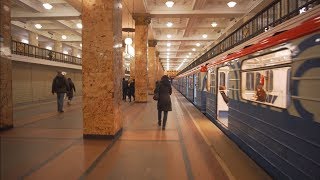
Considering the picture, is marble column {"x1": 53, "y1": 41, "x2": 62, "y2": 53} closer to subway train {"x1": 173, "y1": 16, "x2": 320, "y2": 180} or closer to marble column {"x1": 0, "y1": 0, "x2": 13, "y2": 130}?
marble column {"x1": 0, "y1": 0, "x2": 13, "y2": 130}

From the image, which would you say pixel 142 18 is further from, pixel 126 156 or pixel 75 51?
pixel 75 51

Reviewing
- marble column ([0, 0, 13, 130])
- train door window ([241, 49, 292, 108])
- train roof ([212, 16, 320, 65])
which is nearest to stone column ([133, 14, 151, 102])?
marble column ([0, 0, 13, 130])

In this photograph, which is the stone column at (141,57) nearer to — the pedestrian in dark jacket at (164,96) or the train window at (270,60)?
the pedestrian in dark jacket at (164,96)

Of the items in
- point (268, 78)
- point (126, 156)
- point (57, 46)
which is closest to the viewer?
point (268, 78)

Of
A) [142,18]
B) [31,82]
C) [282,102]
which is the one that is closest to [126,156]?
[282,102]

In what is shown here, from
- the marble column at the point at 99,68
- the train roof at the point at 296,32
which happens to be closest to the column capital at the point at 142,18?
the marble column at the point at 99,68

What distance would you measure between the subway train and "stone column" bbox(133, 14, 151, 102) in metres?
11.7

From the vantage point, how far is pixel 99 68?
695 centimetres

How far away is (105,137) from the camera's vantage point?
6.91 m

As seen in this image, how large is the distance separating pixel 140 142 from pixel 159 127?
6.73 ft

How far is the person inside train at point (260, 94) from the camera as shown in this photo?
486 centimetres

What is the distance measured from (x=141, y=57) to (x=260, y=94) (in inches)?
545

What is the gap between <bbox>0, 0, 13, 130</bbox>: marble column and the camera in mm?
7789

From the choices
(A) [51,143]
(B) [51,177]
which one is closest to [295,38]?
(B) [51,177]
